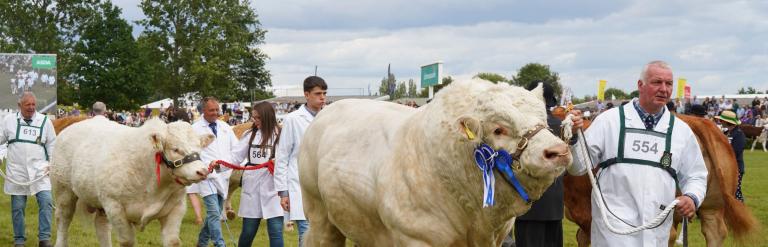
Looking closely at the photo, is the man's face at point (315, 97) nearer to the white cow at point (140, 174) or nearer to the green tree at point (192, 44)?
the white cow at point (140, 174)

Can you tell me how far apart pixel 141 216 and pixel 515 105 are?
567cm

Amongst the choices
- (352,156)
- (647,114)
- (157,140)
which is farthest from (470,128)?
(157,140)

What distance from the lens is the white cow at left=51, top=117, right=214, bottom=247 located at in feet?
28.3

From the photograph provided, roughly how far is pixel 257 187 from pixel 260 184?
0.04 metres

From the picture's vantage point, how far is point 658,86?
205 inches

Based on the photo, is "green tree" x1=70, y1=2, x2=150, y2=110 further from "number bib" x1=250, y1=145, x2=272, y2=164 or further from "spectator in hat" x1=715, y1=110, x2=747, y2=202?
"number bib" x1=250, y1=145, x2=272, y2=164

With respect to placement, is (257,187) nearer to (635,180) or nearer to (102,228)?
(102,228)

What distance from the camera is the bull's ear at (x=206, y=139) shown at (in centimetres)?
895

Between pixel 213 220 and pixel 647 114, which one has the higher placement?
pixel 647 114

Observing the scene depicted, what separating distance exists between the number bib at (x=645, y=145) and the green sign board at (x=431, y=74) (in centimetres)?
1030

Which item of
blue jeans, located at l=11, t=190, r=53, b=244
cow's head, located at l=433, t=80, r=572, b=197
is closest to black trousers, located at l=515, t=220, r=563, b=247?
cow's head, located at l=433, t=80, r=572, b=197

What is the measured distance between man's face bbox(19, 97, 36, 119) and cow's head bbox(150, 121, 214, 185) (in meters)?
2.72

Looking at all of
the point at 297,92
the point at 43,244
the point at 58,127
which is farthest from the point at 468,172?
the point at 297,92

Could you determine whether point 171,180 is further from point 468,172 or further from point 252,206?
point 468,172
